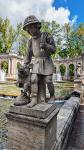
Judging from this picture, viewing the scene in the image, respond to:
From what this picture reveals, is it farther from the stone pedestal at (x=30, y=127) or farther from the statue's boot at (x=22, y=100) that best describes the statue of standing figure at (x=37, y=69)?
the stone pedestal at (x=30, y=127)

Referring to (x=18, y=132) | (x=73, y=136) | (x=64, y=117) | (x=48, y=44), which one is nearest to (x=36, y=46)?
(x=48, y=44)

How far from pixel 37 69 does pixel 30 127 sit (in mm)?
884

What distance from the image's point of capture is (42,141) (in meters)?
3.05

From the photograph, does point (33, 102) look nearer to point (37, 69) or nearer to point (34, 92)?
point (34, 92)

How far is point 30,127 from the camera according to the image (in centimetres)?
311

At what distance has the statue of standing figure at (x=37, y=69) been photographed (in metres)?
3.42

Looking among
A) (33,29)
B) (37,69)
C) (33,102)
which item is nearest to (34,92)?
(33,102)

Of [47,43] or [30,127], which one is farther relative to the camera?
[47,43]

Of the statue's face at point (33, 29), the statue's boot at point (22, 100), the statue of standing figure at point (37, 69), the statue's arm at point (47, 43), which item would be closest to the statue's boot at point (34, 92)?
the statue of standing figure at point (37, 69)

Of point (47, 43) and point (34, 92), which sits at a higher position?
point (47, 43)

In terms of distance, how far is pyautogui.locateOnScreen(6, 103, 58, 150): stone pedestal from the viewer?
9.98 feet

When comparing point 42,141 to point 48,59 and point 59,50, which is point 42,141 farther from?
point 59,50

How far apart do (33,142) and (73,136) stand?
2.89 metres

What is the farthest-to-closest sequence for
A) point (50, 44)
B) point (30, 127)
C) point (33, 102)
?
1. point (50, 44)
2. point (33, 102)
3. point (30, 127)
